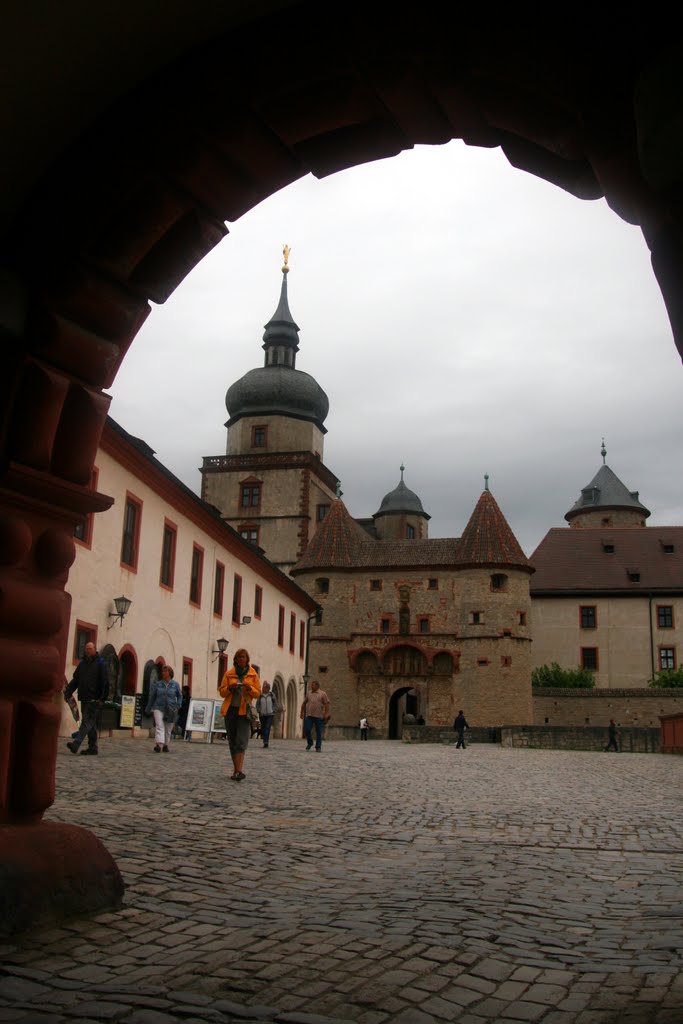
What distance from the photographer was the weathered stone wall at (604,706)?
197ft

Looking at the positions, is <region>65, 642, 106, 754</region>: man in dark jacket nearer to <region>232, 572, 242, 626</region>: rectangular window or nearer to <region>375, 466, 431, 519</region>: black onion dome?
<region>232, 572, 242, 626</region>: rectangular window

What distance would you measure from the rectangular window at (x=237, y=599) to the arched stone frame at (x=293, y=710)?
417 inches

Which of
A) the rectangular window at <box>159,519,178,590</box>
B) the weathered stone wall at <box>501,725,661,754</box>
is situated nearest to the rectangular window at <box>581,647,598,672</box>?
the weathered stone wall at <box>501,725,661,754</box>

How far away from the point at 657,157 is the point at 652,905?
4212 millimetres

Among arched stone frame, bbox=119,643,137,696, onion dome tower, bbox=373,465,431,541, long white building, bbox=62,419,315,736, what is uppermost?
onion dome tower, bbox=373,465,431,541

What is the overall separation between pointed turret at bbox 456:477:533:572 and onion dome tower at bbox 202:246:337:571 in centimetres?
1301

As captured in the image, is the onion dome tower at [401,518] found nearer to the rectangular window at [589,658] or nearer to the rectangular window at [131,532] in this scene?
the rectangular window at [589,658]

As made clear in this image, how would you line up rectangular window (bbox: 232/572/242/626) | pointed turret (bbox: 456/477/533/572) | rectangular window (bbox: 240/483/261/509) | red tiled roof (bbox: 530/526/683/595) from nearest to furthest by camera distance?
rectangular window (bbox: 232/572/242/626)
pointed turret (bbox: 456/477/533/572)
red tiled roof (bbox: 530/526/683/595)
rectangular window (bbox: 240/483/261/509)

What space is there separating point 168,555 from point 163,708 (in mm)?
9269

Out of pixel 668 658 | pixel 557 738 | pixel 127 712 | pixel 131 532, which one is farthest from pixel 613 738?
pixel 668 658

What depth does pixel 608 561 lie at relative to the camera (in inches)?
2751

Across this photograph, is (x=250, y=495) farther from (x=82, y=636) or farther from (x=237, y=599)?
(x=82, y=636)

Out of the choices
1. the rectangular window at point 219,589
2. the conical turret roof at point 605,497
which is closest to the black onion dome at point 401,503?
the conical turret roof at point 605,497

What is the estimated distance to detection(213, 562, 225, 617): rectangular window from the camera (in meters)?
34.1
